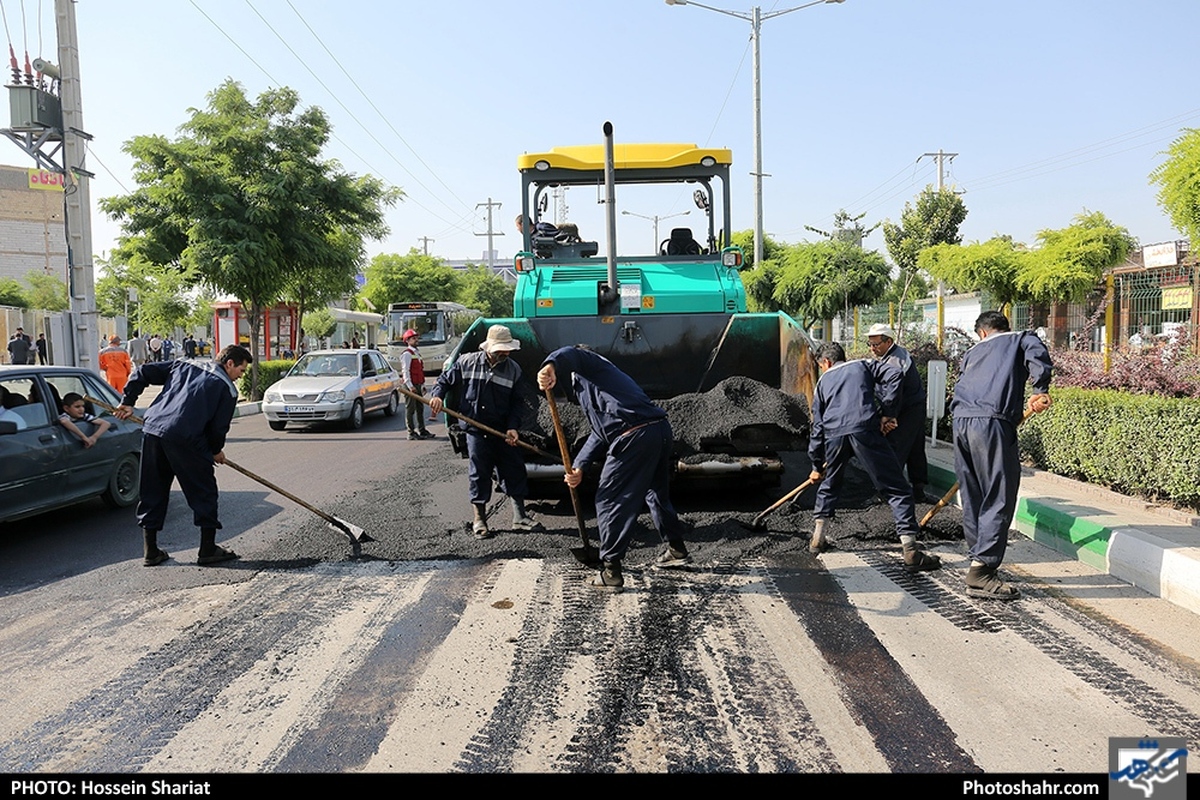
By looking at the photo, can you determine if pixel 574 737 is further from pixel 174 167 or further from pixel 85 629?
pixel 174 167

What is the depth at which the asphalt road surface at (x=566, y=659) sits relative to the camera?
3045 mm

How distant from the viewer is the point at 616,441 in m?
5.13

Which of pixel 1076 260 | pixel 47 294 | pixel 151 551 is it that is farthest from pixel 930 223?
pixel 47 294

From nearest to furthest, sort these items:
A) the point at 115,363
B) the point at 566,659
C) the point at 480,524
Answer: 1. the point at 566,659
2. the point at 480,524
3. the point at 115,363

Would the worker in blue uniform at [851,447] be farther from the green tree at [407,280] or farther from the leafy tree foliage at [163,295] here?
the green tree at [407,280]

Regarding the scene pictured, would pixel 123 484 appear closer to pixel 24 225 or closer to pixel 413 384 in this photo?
pixel 413 384

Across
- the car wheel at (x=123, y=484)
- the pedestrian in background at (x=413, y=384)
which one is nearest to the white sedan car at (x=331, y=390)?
the pedestrian in background at (x=413, y=384)

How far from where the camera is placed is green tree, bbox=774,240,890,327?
21766 millimetres

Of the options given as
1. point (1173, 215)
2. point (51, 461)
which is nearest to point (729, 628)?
point (51, 461)

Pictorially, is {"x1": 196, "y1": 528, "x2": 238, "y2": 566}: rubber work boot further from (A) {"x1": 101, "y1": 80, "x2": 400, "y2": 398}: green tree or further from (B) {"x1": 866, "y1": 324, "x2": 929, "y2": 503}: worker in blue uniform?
(A) {"x1": 101, "y1": 80, "x2": 400, "y2": 398}: green tree

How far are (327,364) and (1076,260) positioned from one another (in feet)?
47.6

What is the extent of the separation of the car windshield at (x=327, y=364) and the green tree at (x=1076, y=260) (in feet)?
44.1

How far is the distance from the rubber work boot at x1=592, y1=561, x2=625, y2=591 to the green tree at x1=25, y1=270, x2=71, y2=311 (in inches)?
2006

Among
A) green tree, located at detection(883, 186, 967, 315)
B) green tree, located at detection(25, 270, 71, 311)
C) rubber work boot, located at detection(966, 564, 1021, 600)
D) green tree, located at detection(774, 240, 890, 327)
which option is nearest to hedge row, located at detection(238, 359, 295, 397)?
green tree, located at detection(774, 240, 890, 327)
